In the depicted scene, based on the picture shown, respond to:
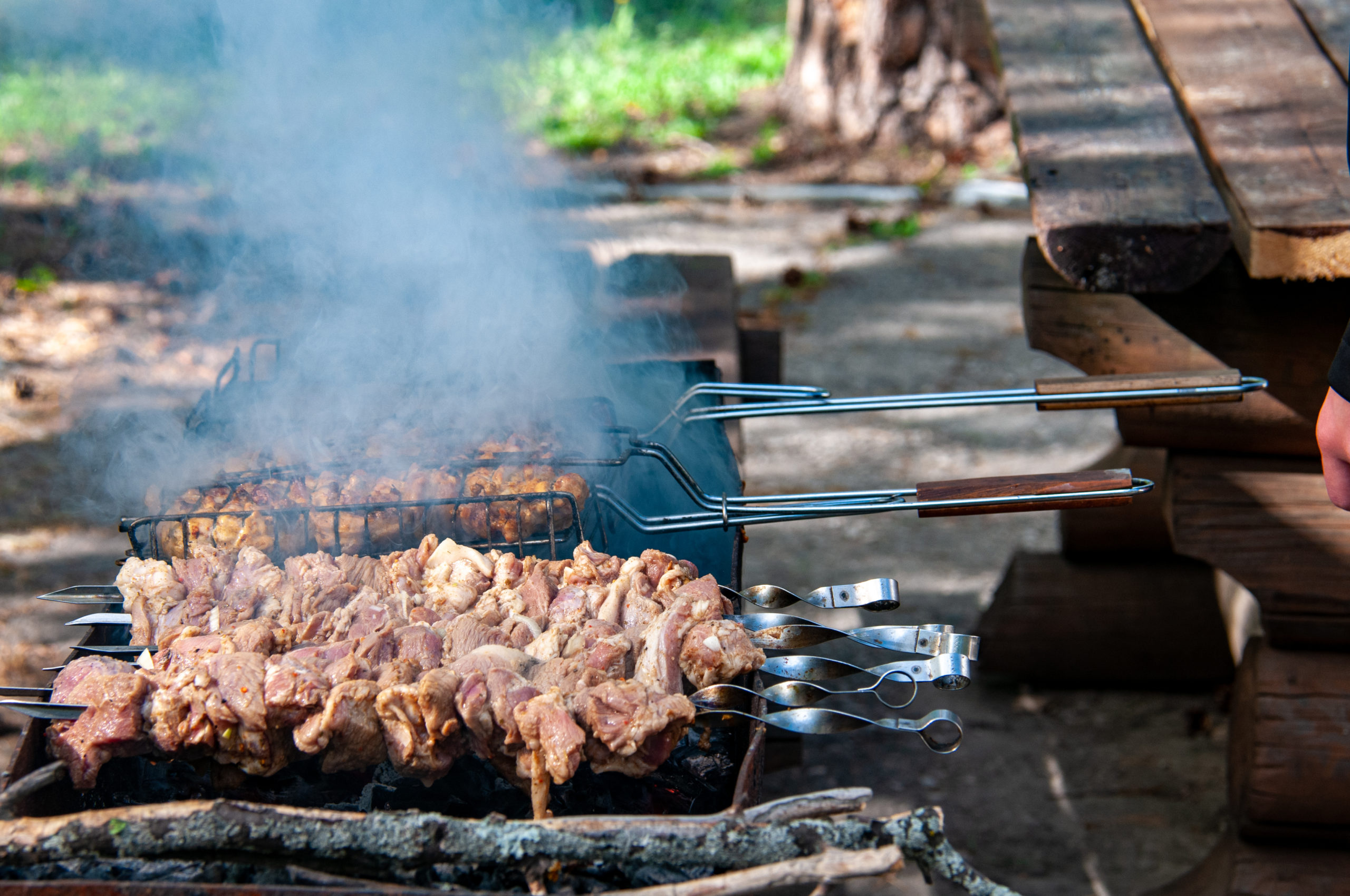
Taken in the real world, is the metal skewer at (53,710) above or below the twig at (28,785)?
above

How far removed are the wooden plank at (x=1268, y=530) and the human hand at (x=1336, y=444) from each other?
76 cm

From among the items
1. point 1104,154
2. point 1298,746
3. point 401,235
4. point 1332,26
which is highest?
point 1332,26

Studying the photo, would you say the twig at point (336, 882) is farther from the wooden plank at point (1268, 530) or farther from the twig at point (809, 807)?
the wooden plank at point (1268, 530)

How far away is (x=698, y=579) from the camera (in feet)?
6.95

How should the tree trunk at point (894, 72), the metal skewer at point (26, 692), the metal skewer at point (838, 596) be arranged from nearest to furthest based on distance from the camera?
the metal skewer at point (26, 692) → the metal skewer at point (838, 596) → the tree trunk at point (894, 72)

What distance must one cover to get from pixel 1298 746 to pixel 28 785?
3060mm

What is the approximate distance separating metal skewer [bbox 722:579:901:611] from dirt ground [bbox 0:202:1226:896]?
1.72 meters

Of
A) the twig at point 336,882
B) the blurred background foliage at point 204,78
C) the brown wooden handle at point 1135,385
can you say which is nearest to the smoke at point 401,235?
the blurred background foliage at point 204,78

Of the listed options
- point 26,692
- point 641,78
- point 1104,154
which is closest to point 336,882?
point 26,692

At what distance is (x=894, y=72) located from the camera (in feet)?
33.4

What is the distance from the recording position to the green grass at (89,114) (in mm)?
9227

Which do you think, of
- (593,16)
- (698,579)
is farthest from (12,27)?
(698,579)

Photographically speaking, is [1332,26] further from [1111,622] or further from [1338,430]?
[1111,622]

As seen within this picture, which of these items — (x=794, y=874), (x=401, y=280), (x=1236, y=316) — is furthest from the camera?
(x=401, y=280)
